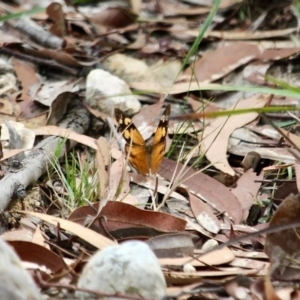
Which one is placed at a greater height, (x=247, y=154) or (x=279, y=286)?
(x=279, y=286)

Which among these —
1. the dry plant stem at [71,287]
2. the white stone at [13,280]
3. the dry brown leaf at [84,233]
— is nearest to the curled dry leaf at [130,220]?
the dry brown leaf at [84,233]

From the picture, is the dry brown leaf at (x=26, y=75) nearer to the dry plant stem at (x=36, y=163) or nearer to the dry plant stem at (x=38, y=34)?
the dry plant stem at (x=38, y=34)

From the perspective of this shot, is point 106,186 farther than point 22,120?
No

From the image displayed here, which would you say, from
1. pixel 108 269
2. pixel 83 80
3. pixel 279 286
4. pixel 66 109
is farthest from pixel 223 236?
pixel 83 80

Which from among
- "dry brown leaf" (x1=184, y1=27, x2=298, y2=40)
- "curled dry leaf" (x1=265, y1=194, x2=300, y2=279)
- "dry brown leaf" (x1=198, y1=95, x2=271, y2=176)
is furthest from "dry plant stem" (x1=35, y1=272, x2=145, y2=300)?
"dry brown leaf" (x1=184, y1=27, x2=298, y2=40)

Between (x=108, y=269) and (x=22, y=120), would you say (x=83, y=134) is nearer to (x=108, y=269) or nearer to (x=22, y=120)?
(x=22, y=120)

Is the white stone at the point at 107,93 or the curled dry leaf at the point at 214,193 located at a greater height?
the white stone at the point at 107,93

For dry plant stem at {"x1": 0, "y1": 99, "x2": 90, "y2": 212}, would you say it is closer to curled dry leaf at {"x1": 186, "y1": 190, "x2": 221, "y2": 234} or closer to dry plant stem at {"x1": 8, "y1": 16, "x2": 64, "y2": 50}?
curled dry leaf at {"x1": 186, "y1": 190, "x2": 221, "y2": 234}
